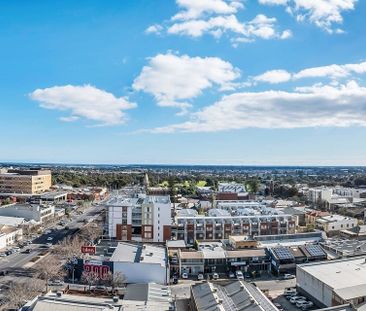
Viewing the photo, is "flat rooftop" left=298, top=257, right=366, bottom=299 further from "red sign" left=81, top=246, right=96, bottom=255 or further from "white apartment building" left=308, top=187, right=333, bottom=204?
"white apartment building" left=308, top=187, right=333, bottom=204

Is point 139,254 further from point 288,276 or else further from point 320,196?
point 320,196

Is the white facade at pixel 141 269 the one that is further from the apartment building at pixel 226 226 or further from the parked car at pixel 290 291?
the apartment building at pixel 226 226

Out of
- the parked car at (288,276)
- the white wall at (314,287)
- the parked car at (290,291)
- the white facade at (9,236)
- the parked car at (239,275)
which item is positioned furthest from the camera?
the white facade at (9,236)

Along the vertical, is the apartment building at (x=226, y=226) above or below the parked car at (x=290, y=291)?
above

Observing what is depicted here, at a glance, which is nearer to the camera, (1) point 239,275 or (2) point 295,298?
(2) point 295,298

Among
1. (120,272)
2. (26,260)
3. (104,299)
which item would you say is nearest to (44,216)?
(26,260)

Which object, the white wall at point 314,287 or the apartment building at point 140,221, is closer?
the white wall at point 314,287

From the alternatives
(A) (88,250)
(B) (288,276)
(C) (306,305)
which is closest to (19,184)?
(A) (88,250)

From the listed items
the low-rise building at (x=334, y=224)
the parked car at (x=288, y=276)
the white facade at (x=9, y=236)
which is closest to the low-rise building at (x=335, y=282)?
the parked car at (x=288, y=276)
